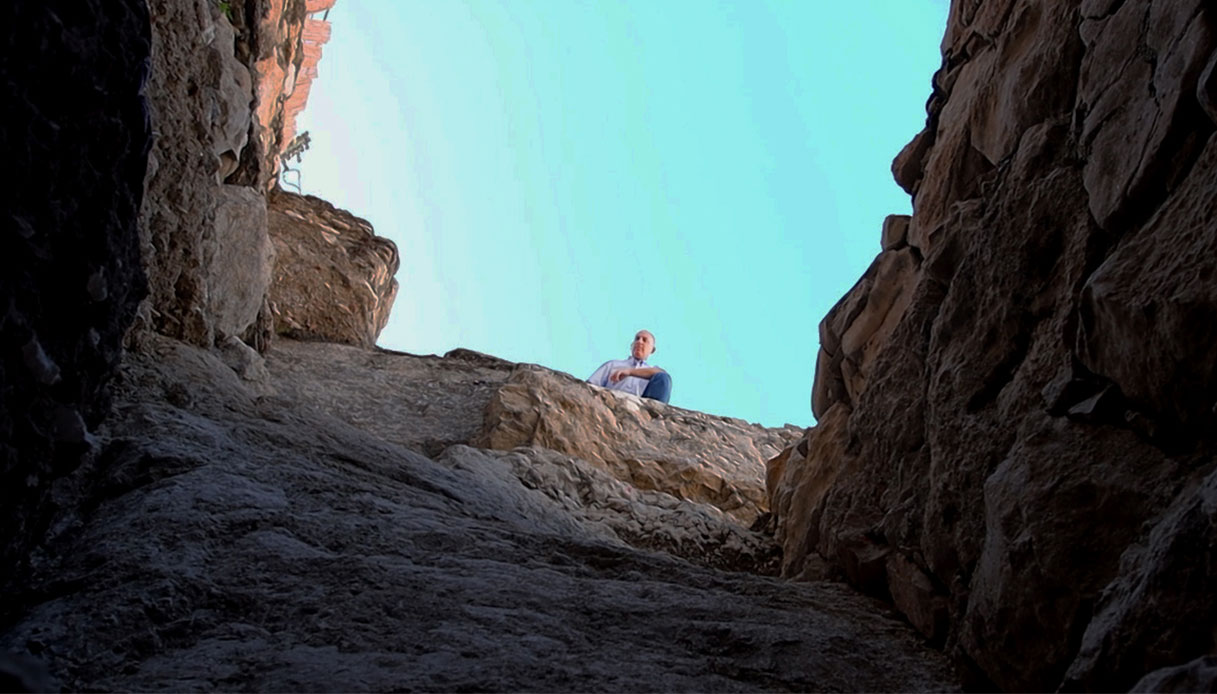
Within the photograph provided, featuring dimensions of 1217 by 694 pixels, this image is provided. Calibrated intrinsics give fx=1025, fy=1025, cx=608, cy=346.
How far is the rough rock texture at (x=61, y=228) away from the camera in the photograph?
1859 millimetres

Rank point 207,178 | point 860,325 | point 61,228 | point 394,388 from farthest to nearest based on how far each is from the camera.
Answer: point 394,388, point 860,325, point 207,178, point 61,228

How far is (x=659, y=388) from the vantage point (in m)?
8.70

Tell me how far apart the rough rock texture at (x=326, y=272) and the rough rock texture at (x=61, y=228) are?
5827 mm

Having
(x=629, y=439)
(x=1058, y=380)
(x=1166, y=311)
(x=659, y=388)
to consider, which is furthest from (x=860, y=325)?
(x=659, y=388)

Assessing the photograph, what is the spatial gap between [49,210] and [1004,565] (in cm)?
218

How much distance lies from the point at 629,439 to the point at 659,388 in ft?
6.20

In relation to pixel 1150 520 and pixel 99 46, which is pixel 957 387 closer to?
pixel 1150 520

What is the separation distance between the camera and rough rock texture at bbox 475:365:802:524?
639cm

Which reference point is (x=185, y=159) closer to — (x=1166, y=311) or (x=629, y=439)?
(x=629, y=439)

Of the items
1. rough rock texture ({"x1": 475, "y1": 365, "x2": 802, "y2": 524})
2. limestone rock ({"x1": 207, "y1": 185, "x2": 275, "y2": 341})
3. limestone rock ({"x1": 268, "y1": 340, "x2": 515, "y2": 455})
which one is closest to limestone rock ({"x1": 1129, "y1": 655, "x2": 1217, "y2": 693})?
limestone rock ({"x1": 207, "y1": 185, "x2": 275, "y2": 341})

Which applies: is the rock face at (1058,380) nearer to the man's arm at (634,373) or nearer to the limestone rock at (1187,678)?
the limestone rock at (1187,678)

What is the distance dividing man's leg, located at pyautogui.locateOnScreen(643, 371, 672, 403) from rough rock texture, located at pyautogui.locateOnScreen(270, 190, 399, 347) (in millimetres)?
2361

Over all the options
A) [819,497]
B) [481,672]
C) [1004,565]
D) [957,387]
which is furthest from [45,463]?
[819,497]

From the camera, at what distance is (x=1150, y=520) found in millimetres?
2041
